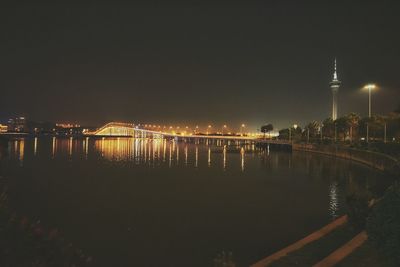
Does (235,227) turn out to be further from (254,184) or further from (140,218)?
(254,184)

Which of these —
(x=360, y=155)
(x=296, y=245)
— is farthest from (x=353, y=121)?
(x=296, y=245)

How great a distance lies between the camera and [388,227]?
6.04 meters

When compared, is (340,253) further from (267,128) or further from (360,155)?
(267,128)

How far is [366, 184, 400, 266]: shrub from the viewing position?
19.2ft

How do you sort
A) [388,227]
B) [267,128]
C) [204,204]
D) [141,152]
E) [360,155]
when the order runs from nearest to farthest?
[388,227] < [204,204] < [360,155] < [141,152] < [267,128]

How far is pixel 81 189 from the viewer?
25797 mm

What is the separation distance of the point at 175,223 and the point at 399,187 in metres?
10.8

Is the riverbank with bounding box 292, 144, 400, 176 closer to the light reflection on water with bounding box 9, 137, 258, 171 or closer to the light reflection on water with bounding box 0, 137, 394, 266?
the light reflection on water with bounding box 0, 137, 394, 266

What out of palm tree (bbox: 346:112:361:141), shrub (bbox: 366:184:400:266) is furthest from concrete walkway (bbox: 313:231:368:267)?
palm tree (bbox: 346:112:361:141)

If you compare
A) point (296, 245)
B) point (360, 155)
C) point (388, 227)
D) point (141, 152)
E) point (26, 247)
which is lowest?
point (296, 245)

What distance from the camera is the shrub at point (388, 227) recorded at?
230 inches

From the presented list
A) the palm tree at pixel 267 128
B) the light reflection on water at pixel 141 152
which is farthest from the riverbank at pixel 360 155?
the palm tree at pixel 267 128

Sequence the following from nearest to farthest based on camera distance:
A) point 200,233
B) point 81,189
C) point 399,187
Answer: point 399,187
point 200,233
point 81,189

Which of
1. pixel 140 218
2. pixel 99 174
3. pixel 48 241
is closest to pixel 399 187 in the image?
pixel 48 241
